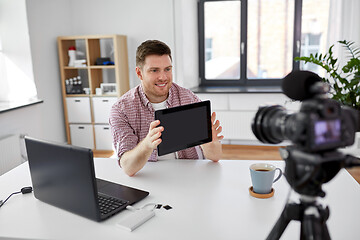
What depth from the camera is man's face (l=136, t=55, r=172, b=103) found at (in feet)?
5.83

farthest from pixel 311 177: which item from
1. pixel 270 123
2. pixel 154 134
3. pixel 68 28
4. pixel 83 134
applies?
pixel 68 28

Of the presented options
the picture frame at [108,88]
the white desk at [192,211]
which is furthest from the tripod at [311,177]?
the picture frame at [108,88]

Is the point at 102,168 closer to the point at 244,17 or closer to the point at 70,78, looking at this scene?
the point at 70,78

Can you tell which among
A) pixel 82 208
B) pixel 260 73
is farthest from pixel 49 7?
pixel 82 208

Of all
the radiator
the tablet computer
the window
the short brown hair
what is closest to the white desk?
the tablet computer

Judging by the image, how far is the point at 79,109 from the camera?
4.25 m

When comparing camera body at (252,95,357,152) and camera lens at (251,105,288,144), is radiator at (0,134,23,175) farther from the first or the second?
camera body at (252,95,357,152)

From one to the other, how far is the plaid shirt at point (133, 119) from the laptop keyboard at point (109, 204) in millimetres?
379

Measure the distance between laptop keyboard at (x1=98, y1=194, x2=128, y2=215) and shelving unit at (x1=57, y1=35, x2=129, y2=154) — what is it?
2916 millimetres

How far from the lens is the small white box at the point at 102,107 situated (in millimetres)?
4152

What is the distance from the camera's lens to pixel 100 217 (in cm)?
116

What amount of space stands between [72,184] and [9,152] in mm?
2322

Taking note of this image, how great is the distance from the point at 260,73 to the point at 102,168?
10.7 feet

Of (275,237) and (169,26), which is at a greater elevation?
(169,26)
